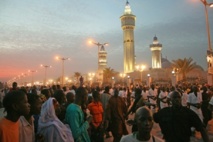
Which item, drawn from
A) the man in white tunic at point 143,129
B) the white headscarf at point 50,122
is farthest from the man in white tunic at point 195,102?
the man in white tunic at point 143,129

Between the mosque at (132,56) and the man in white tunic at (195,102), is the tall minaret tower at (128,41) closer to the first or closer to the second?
the mosque at (132,56)

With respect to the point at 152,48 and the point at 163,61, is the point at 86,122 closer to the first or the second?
the point at 152,48

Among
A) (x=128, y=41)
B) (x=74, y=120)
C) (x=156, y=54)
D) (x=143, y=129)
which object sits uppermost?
(x=128, y=41)

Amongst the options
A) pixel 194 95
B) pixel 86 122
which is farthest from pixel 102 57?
pixel 86 122

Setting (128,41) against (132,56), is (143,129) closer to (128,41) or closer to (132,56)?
(132,56)

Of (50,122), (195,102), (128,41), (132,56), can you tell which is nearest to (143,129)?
(50,122)

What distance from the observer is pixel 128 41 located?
270 ft

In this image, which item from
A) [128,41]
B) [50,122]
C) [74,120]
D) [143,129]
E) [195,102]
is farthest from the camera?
[128,41]

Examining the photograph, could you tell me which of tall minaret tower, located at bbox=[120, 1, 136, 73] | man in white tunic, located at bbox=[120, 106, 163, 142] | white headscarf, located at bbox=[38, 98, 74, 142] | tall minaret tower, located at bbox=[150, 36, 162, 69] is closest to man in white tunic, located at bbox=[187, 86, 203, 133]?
white headscarf, located at bbox=[38, 98, 74, 142]

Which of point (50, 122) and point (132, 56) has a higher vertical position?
point (132, 56)

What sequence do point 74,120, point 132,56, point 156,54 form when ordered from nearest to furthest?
point 74,120 → point 132,56 → point 156,54

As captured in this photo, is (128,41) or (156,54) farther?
(156,54)

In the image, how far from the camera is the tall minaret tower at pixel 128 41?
81.2 m

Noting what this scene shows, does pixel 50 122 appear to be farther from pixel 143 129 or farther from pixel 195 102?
pixel 195 102
